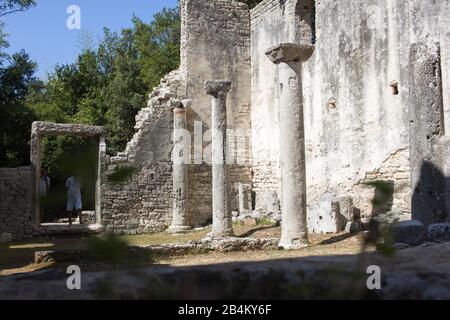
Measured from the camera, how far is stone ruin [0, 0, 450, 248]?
30.3 ft

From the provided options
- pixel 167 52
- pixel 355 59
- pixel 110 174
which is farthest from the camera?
pixel 167 52

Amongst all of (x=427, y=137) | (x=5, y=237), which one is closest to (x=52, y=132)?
(x=5, y=237)

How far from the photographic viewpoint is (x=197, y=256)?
9.03 meters

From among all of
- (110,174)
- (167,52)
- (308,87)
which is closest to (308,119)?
(308,87)

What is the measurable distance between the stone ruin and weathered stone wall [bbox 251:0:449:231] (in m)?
0.03

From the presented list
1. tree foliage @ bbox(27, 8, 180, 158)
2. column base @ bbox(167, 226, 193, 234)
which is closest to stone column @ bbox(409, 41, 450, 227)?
column base @ bbox(167, 226, 193, 234)

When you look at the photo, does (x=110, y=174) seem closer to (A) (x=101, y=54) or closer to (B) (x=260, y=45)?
(B) (x=260, y=45)

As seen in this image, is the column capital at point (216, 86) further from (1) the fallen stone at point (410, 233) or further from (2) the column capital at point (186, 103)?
(1) the fallen stone at point (410, 233)

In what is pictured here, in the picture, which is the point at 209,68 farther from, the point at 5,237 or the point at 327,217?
the point at 5,237

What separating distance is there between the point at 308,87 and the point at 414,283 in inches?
502

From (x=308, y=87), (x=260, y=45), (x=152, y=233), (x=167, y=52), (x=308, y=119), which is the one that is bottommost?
(x=152, y=233)

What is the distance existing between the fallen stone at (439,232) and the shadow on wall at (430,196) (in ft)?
2.97

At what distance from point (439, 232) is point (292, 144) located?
10.7 feet

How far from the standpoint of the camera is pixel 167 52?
101 ft
